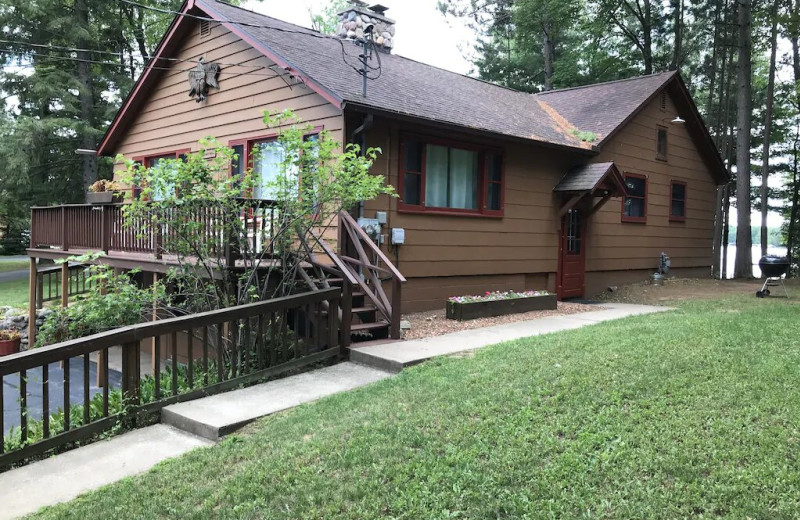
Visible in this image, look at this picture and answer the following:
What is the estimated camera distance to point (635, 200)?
1412cm

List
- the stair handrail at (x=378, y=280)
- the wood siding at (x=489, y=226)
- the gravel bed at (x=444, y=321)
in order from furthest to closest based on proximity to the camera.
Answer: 1. the wood siding at (x=489, y=226)
2. the gravel bed at (x=444, y=321)
3. the stair handrail at (x=378, y=280)

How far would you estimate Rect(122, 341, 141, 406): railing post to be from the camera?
521cm

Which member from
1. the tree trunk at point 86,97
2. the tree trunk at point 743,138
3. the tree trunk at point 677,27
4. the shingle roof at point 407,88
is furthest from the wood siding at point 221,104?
the tree trunk at point 677,27

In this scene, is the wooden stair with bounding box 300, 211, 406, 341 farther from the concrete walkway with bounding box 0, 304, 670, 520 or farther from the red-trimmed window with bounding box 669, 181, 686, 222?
the red-trimmed window with bounding box 669, 181, 686, 222

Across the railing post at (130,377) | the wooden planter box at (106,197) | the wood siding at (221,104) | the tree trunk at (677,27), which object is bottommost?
the railing post at (130,377)

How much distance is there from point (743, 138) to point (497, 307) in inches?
469

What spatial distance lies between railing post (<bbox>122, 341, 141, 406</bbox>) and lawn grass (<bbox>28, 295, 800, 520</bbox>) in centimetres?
128

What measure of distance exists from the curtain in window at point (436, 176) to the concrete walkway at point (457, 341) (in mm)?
2494

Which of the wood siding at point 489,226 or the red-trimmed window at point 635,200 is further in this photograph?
the red-trimmed window at point 635,200

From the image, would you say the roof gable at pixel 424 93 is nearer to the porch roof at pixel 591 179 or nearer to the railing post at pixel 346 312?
the porch roof at pixel 591 179

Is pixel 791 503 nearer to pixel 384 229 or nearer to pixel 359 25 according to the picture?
pixel 384 229

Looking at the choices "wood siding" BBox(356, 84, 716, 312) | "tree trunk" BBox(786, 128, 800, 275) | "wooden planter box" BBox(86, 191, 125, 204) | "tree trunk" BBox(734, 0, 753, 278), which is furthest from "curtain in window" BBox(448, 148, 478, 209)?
"tree trunk" BBox(786, 128, 800, 275)

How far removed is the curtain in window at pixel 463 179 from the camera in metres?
10.0

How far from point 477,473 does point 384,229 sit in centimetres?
597
